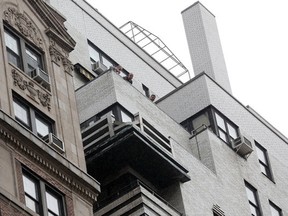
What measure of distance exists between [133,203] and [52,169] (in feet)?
19.8

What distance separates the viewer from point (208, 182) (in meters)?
57.5

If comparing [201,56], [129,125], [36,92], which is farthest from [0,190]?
[201,56]

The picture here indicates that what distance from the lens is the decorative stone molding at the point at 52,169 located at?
149 ft

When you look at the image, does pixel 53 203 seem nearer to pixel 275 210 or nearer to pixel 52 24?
pixel 52 24

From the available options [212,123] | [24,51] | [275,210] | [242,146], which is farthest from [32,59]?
[275,210]

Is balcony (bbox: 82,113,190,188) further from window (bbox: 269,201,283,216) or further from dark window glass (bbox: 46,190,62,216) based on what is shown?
window (bbox: 269,201,283,216)

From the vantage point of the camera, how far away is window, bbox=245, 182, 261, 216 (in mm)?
60469

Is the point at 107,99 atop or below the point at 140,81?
below

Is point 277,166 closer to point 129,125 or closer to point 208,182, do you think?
point 208,182

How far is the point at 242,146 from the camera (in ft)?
202

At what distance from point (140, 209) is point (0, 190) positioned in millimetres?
9349

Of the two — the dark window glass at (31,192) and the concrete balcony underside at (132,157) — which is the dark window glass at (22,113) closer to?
the dark window glass at (31,192)

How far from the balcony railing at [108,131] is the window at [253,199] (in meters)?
6.46

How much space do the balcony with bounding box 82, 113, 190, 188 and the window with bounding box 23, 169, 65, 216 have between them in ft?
21.8
